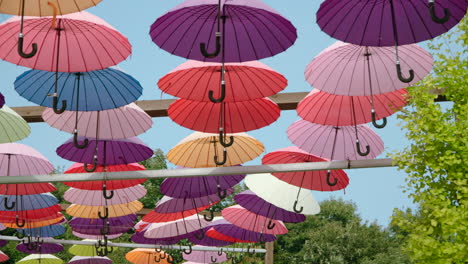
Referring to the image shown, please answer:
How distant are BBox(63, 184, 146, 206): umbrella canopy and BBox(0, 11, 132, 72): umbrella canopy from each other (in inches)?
143

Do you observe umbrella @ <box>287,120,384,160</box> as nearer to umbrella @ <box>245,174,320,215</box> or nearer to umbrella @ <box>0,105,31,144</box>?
umbrella @ <box>245,174,320,215</box>

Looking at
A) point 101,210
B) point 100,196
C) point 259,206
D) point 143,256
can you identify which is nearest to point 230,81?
point 259,206

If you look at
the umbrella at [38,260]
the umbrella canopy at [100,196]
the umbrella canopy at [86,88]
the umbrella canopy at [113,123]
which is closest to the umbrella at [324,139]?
the umbrella canopy at [113,123]

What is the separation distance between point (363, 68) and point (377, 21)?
850mm

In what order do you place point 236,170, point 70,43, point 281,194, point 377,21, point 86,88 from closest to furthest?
1. point 377,21
2. point 70,43
3. point 236,170
4. point 86,88
5. point 281,194

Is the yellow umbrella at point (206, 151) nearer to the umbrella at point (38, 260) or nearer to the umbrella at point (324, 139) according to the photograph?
the umbrella at point (324, 139)

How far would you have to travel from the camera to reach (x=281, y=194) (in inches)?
276

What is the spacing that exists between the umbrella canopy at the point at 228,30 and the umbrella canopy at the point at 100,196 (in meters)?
3.99

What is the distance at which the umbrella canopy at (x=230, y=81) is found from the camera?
4543mm

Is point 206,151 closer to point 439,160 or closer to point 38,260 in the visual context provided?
point 439,160

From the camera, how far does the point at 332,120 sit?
5012 millimetres

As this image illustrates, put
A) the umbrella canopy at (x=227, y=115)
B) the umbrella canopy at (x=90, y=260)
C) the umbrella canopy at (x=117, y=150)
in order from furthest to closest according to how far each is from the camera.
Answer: the umbrella canopy at (x=90, y=260) → the umbrella canopy at (x=117, y=150) → the umbrella canopy at (x=227, y=115)

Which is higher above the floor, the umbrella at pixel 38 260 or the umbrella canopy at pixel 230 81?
the umbrella canopy at pixel 230 81

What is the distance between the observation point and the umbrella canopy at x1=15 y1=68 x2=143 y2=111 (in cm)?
487
